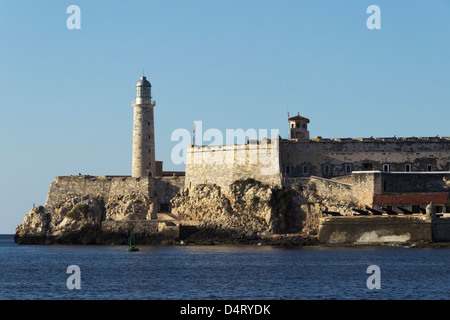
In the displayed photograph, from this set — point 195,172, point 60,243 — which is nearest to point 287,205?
point 195,172

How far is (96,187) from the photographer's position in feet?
220

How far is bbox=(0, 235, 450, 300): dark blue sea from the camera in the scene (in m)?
33.1

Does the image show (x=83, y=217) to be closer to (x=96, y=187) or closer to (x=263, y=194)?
(x=96, y=187)

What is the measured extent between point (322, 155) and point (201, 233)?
1008 cm

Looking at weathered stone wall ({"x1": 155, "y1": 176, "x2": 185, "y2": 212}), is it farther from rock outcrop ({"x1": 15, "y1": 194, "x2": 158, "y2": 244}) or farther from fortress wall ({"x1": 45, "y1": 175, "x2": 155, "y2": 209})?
rock outcrop ({"x1": 15, "y1": 194, "x2": 158, "y2": 244})

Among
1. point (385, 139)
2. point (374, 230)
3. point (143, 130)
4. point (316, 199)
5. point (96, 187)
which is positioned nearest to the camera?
point (374, 230)

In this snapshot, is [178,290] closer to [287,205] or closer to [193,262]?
[193,262]

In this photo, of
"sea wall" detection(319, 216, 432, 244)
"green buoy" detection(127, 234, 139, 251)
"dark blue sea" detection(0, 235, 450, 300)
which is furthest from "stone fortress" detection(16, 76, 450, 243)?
"dark blue sea" detection(0, 235, 450, 300)

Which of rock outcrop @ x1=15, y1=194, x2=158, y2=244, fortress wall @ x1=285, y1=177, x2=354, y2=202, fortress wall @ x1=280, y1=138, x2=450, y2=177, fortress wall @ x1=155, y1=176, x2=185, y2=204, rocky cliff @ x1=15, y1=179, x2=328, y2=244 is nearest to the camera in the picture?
fortress wall @ x1=285, y1=177, x2=354, y2=202

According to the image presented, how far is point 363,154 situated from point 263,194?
7.87 metres

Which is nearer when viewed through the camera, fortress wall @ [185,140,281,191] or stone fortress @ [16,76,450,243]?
stone fortress @ [16,76,450,243]

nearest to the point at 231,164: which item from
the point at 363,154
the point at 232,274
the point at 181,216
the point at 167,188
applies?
the point at 181,216

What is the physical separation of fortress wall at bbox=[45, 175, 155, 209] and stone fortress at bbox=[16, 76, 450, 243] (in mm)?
76

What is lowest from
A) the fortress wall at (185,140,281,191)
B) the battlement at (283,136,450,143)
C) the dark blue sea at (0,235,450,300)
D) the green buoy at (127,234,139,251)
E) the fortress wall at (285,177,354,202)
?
the dark blue sea at (0,235,450,300)
